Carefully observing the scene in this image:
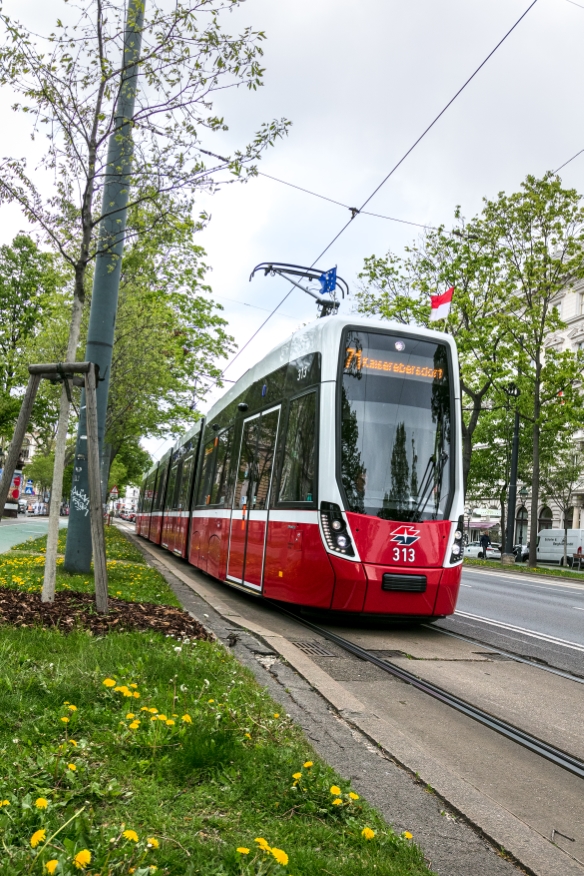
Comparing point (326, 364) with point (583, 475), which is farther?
point (583, 475)

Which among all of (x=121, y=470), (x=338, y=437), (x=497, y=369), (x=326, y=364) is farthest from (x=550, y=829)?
(x=121, y=470)

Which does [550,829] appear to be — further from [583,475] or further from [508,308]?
[583,475]

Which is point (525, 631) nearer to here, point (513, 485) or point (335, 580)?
point (335, 580)

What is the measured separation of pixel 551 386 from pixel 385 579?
80.8 feet

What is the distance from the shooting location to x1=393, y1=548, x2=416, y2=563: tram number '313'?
855cm

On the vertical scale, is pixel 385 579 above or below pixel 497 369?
below

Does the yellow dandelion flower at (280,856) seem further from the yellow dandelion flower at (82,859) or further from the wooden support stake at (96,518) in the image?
the wooden support stake at (96,518)

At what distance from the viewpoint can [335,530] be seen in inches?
335

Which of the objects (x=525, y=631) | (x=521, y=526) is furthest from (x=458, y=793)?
(x=521, y=526)

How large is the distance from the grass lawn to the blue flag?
47.4 ft

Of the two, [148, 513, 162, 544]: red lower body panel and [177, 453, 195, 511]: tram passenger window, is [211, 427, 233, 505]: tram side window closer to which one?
[177, 453, 195, 511]: tram passenger window

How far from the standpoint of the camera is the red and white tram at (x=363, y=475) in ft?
28.0

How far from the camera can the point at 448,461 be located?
9148mm

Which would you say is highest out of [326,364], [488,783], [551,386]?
[551,386]
